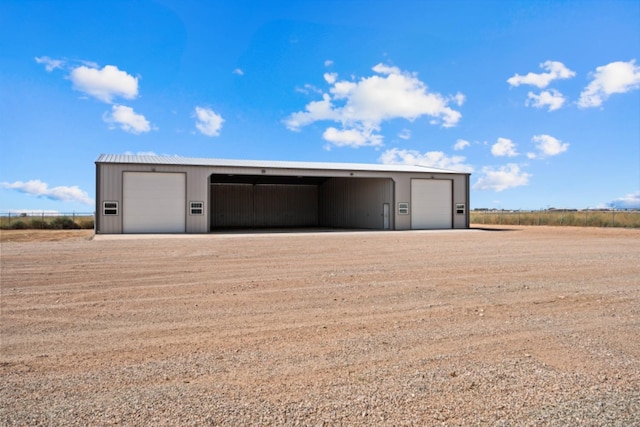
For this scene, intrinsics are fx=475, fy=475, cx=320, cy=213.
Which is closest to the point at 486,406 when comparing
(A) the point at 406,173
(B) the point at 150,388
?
(B) the point at 150,388

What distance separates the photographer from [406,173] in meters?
31.1

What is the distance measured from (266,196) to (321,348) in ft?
123

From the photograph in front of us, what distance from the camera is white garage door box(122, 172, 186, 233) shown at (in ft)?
85.7

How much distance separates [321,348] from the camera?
16.5 feet

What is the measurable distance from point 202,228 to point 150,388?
2377 cm

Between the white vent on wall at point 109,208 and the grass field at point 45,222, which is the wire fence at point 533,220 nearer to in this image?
the grass field at point 45,222

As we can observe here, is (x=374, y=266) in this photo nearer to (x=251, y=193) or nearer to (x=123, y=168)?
(x=123, y=168)

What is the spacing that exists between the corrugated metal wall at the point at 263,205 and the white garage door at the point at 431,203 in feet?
46.7

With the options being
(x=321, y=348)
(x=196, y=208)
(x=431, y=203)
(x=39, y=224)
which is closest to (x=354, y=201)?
(x=431, y=203)

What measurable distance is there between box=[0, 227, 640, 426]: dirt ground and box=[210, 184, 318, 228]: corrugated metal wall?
31048 mm

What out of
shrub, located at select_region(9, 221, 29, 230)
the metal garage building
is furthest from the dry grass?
shrub, located at select_region(9, 221, 29, 230)

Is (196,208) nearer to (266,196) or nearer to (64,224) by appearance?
(266,196)

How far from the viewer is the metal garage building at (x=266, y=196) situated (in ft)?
85.6

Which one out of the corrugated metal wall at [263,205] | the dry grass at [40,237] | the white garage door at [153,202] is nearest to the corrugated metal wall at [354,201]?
the corrugated metal wall at [263,205]
